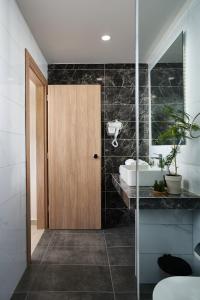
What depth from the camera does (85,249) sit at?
9.13 ft

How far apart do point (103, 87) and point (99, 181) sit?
1.36 meters

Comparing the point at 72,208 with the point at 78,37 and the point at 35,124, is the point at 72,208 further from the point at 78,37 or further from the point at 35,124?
the point at 78,37

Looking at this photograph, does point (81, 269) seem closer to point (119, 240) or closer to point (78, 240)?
point (78, 240)

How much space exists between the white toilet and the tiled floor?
0.36 m

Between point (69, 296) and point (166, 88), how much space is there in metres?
1.80

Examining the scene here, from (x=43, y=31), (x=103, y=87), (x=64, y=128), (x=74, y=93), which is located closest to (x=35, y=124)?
(x=64, y=128)

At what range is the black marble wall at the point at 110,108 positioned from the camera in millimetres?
3525

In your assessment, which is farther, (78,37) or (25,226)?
(78,37)

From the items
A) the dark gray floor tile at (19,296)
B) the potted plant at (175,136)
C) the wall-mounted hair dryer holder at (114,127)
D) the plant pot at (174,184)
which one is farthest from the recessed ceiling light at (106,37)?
the dark gray floor tile at (19,296)

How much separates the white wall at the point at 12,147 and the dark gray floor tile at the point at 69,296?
0.72ft

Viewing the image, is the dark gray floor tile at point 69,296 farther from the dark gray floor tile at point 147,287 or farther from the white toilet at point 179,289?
the white toilet at point 179,289

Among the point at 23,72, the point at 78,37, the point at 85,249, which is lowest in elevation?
the point at 85,249

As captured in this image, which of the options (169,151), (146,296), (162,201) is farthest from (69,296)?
(169,151)

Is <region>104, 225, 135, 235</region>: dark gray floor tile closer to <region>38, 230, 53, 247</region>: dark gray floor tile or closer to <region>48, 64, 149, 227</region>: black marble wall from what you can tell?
<region>48, 64, 149, 227</region>: black marble wall
